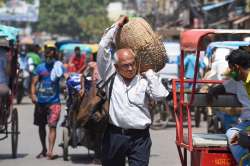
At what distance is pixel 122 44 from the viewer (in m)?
7.42

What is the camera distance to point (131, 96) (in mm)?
7184

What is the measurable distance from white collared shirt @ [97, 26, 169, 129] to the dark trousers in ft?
0.22

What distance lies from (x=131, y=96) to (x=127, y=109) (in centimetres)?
12

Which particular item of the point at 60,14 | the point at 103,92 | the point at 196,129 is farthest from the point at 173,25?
the point at 60,14

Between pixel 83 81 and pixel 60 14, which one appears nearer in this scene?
pixel 83 81

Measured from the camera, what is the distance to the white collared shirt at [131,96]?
7133 mm

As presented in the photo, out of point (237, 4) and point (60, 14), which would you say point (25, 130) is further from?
point (60, 14)

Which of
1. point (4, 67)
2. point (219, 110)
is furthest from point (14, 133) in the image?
point (219, 110)

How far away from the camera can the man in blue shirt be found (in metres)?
13.0

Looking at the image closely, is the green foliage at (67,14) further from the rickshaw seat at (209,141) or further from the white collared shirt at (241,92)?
the rickshaw seat at (209,141)

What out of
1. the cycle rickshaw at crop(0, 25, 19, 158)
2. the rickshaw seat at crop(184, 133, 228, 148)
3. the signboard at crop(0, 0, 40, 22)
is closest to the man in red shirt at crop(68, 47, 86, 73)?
the cycle rickshaw at crop(0, 25, 19, 158)

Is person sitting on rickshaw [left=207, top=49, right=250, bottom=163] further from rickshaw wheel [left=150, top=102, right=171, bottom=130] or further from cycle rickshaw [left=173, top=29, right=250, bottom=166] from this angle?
rickshaw wheel [left=150, top=102, right=171, bottom=130]

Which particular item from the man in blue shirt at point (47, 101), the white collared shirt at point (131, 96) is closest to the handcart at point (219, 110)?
the man in blue shirt at point (47, 101)

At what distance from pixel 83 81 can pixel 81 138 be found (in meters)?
0.80
